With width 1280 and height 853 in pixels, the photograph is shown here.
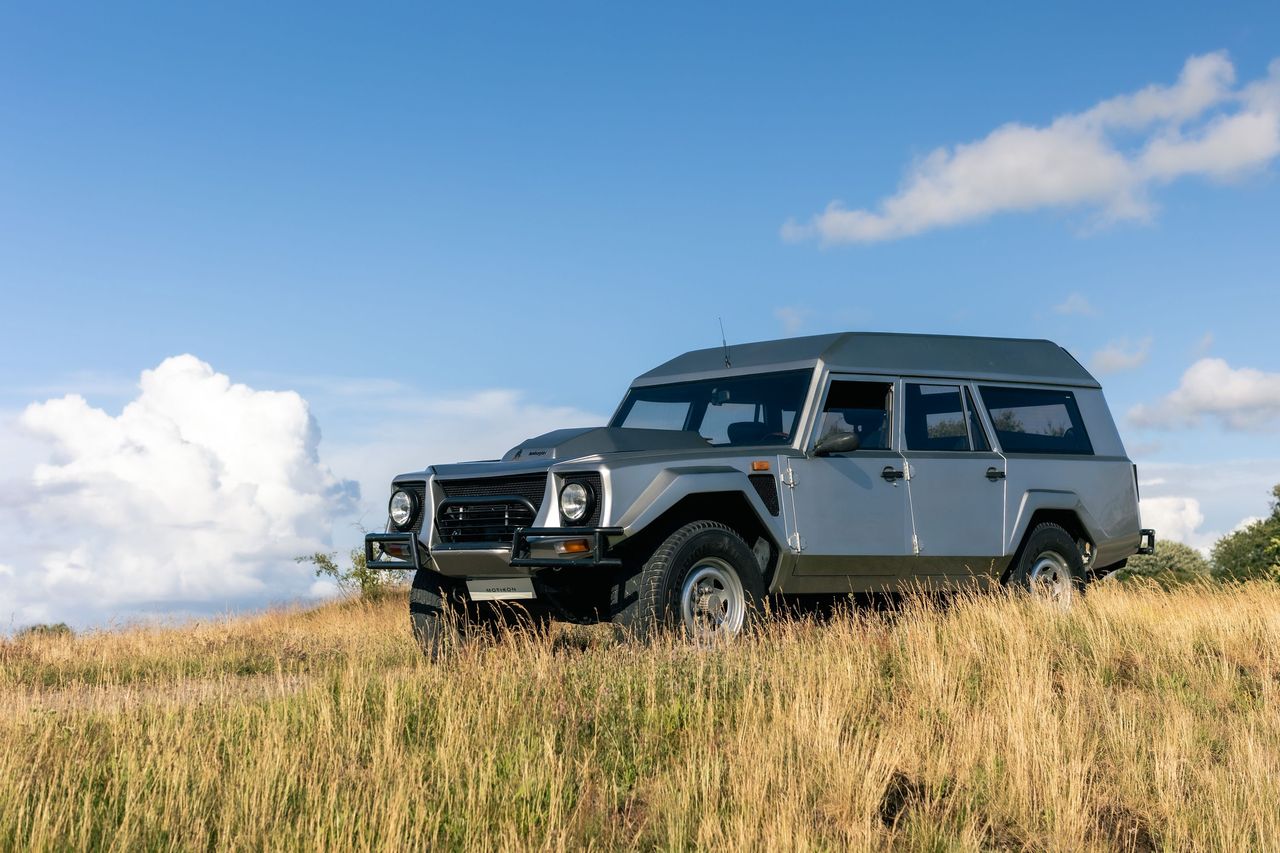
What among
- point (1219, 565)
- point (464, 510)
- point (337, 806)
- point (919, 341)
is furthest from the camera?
point (1219, 565)

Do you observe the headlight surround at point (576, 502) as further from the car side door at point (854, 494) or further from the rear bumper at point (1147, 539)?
the rear bumper at point (1147, 539)

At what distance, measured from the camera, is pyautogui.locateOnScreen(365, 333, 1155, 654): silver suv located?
8195 millimetres

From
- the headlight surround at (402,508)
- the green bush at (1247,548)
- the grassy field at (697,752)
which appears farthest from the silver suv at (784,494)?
the green bush at (1247,548)

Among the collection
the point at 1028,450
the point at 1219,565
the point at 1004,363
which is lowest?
the point at 1219,565

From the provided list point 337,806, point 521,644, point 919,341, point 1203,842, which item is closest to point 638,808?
point 337,806

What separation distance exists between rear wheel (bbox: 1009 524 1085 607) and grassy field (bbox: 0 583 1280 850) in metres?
1.98

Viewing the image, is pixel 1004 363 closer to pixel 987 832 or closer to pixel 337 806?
pixel 987 832

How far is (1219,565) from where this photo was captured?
34125 mm

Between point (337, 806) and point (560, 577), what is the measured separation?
12.0 ft

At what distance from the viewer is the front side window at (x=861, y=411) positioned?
9414mm

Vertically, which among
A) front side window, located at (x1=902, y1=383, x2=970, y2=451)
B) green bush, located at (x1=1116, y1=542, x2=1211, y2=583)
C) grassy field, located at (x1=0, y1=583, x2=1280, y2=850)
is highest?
front side window, located at (x1=902, y1=383, x2=970, y2=451)

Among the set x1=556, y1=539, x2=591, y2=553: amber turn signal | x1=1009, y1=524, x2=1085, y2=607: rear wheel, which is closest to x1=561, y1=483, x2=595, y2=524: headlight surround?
x1=556, y1=539, x2=591, y2=553: amber turn signal

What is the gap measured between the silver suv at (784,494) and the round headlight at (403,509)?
12 mm

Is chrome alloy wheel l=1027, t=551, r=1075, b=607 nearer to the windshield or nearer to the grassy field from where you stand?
the grassy field
